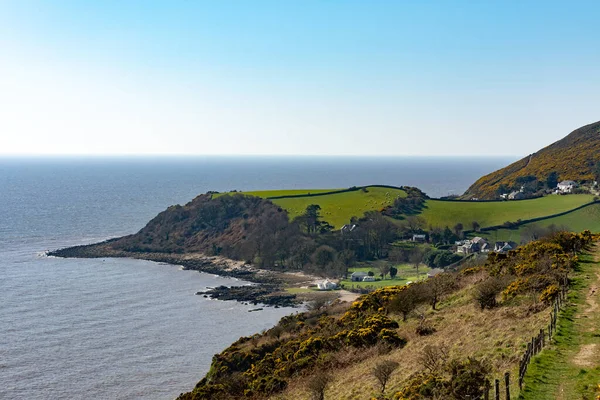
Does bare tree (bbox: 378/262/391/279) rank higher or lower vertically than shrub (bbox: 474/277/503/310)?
lower

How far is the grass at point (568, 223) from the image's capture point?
95169 mm

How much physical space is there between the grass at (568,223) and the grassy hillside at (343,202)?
2719 cm

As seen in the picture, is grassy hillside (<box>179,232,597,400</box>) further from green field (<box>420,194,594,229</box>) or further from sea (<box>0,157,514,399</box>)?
green field (<box>420,194,594,229</box>)

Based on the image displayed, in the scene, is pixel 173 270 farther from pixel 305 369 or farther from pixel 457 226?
pixel 305 369

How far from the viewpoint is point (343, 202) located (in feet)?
418

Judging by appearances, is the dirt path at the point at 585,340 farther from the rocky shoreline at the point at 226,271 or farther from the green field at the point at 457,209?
the green field at the point at 457,209

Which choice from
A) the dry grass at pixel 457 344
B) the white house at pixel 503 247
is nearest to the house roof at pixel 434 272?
the white house at pixel 503 247

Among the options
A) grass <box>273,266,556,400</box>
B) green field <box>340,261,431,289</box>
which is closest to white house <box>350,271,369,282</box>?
green field <box>340,261,431,289</box>

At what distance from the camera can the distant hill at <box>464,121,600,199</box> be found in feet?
432

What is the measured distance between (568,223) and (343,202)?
4770 centimetres

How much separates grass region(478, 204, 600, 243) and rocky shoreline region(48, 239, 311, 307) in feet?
127

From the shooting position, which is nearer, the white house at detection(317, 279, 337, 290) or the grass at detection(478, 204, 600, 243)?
the white house at detection(317, 279, 337, 290)

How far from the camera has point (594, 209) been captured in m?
100

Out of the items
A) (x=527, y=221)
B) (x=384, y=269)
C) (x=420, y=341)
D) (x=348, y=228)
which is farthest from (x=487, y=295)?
(x=527, y=221)
